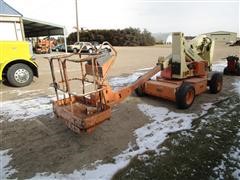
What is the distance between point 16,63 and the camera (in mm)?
8125

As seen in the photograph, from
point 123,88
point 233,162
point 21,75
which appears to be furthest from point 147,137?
point 21,75

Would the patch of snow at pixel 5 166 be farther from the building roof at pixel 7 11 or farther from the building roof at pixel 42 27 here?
the building roof at pixel 42 27

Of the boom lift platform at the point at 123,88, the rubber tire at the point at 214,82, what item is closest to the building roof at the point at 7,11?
the boom lift platform at the point at 123,88

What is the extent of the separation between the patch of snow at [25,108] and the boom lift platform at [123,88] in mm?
521

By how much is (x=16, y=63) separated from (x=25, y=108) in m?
3.06

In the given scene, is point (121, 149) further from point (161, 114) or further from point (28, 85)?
point (28, 85)

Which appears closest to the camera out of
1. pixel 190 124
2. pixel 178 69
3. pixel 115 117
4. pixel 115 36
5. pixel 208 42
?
pixel 190 124

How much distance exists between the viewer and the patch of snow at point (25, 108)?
5.25 m

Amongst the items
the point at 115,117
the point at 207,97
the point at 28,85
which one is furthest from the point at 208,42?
the point at 28,85

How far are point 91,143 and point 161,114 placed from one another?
1.93 meters

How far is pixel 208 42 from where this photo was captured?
6.96 metres

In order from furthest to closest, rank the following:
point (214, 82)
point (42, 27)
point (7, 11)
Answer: point (42, 27), point (7, 11), point (214, 82)

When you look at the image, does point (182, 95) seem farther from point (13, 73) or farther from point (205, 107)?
point (13, 73)

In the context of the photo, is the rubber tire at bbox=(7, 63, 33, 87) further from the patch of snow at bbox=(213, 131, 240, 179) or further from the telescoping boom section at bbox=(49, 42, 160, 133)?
the patch of snow at bbox=(213, 131, 240, 179)
